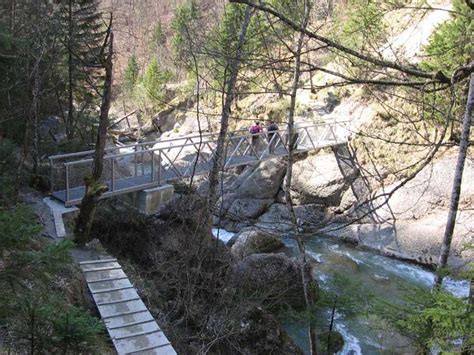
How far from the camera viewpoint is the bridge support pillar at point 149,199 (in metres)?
9.90

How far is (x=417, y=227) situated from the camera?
40.9ft

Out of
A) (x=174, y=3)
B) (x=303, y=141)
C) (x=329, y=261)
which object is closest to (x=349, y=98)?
(x=303, y=141)

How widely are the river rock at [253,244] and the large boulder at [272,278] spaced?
1.37m

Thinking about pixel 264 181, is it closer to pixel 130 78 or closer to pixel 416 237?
pixel 416 237

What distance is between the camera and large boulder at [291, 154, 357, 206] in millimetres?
15172

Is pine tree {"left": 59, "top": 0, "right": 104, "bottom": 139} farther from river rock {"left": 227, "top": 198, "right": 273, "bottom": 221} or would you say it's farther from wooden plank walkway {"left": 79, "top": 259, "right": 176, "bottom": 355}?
river rock {"left": 227, "top": 198, "right": 273, "bottom": 221}

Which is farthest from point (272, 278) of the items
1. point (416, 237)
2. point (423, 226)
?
point (423, 226)

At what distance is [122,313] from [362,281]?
6579 mm

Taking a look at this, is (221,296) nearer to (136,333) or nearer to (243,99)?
(136,333)

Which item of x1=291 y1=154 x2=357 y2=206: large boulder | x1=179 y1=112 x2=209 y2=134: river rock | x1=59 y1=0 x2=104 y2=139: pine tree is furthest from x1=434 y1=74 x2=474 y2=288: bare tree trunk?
x1=179 y1=112 x2=209 y2=134: river rock

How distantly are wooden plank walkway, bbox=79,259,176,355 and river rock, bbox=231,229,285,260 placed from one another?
4.24 m

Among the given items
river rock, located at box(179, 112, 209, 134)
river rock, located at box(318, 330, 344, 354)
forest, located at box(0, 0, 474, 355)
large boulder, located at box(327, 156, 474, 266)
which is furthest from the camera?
river rock, located at box(179, 112, 209, 134)

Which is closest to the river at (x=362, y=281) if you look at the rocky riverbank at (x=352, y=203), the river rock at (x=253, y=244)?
the rocky riverbank at (x=352, y=203)

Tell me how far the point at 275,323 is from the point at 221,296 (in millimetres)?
990
